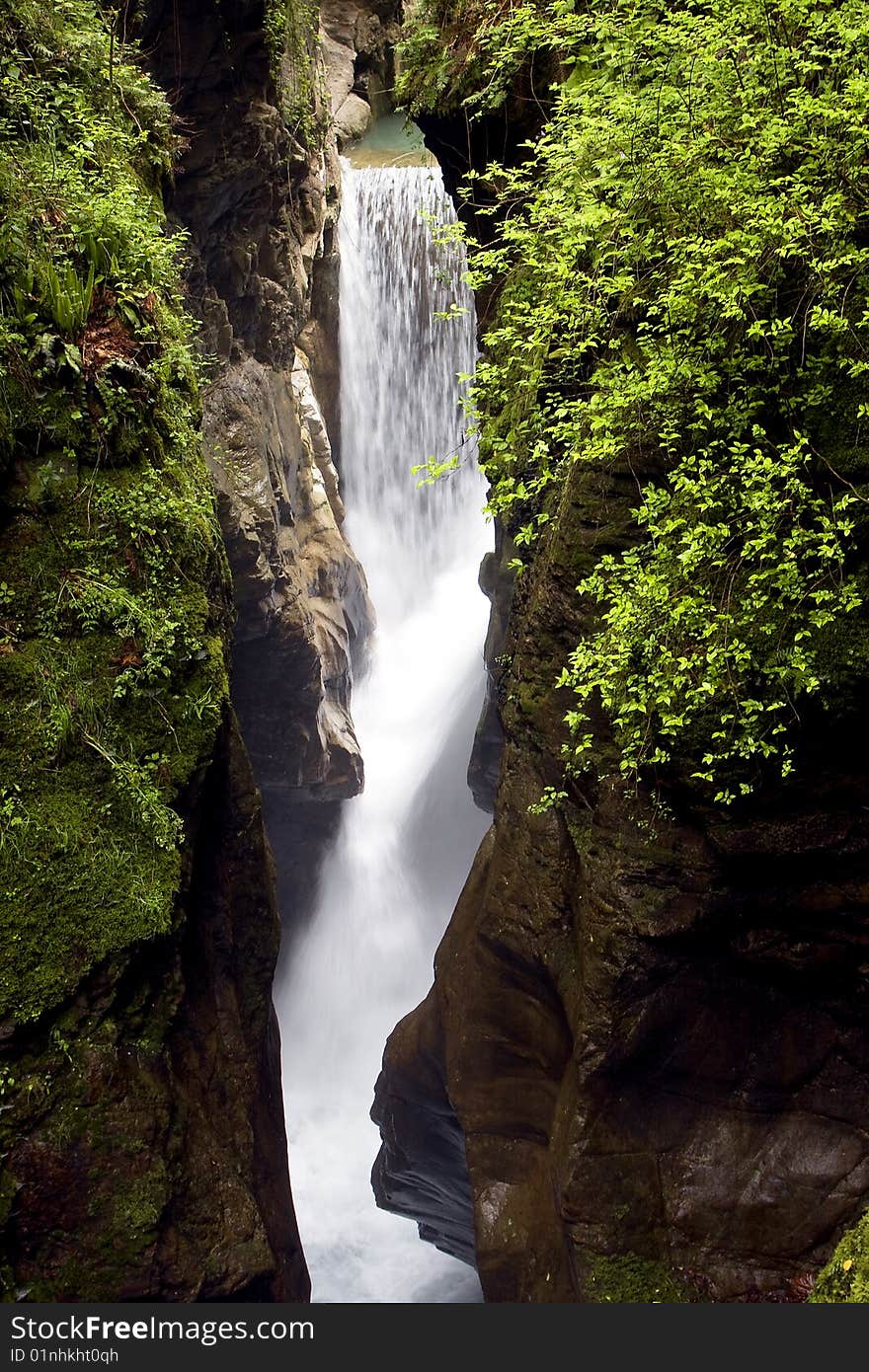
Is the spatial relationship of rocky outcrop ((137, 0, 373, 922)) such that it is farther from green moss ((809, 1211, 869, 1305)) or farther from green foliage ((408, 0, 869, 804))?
green moss ((809, 1211, 869, 1305))

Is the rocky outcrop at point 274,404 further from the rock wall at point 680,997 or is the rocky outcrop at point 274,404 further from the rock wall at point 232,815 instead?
the rock wall at point 680,997

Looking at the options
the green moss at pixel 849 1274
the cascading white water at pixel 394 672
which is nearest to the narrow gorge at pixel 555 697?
the green moss at pixel 849 1274

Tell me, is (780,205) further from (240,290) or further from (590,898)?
(240,290)

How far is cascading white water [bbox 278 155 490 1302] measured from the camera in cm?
1552

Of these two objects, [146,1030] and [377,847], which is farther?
[377,847]

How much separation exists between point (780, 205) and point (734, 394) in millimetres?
801

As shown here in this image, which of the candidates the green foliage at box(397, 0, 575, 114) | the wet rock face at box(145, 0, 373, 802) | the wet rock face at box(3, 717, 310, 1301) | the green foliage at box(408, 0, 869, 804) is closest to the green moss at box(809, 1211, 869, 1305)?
the green foliage at box(408, 0, 869, 804)

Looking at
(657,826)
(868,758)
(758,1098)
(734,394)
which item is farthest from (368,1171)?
(734,394)

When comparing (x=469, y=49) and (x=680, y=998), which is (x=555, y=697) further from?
(x=469, y=49)

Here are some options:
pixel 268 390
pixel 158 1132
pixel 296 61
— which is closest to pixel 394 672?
pixel 268 390

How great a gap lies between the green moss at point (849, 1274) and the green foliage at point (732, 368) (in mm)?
1860

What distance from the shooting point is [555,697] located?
235 inches

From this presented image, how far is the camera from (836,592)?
4.38 meters

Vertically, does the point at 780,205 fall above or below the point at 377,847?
above
